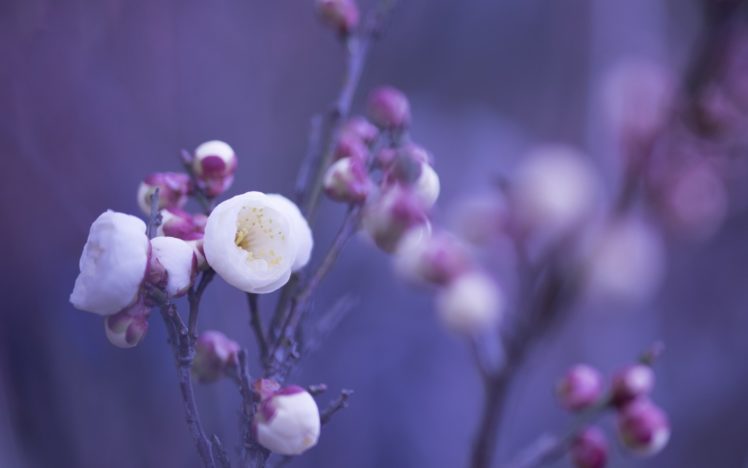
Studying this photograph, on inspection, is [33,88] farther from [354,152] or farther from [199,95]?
[354,152]

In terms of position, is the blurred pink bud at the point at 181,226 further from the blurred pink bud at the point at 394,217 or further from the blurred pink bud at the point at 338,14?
the blurred pink bud at the point at 338,14

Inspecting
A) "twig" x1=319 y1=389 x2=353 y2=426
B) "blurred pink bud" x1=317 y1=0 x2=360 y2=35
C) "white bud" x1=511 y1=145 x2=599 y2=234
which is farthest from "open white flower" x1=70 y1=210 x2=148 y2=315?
"white bud" x1=511 y1=145 x2=599 y2=234

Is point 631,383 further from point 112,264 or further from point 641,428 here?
point 112,264

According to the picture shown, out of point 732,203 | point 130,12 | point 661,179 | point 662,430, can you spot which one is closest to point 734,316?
point 732,203

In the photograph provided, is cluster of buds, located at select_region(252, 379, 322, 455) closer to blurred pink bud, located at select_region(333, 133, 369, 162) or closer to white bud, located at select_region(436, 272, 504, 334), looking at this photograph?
blurred pink bud, located at select_region(333, 133, 369, 162)

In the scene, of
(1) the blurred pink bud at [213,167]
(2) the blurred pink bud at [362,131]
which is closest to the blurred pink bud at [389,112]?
(2) the blurred pink bud at [362,131]

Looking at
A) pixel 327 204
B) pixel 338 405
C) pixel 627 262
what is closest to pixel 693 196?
pixel 627 262
